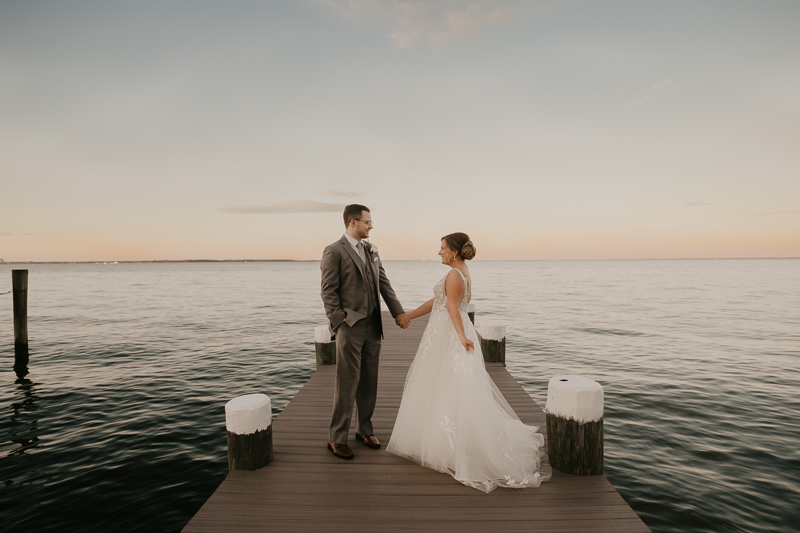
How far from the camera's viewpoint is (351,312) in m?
4.07

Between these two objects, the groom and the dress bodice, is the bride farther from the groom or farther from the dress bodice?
the groom

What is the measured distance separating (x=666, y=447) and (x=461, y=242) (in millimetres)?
5314

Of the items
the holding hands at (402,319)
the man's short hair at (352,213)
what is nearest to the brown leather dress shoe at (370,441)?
the holding hands at (402,319)

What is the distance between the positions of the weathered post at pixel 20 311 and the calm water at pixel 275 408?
0.65 metres

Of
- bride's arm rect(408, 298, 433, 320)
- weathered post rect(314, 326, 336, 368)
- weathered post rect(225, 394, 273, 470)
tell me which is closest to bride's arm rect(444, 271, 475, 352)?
bride's arm rect(408, 298, 433, 320)

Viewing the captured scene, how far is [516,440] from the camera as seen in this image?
397 cm

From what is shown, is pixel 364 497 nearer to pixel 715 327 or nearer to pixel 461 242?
pixel 461 242

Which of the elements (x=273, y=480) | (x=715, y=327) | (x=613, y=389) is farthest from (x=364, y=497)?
(x=715, y=327)

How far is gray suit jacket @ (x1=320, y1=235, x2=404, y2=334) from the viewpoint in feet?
13.2

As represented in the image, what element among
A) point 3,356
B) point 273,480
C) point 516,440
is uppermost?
point 516,440

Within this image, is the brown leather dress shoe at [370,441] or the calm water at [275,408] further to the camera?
the calm water at [275,408]

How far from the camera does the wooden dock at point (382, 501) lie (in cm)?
308

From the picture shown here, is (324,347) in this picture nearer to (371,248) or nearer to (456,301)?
(371,248)

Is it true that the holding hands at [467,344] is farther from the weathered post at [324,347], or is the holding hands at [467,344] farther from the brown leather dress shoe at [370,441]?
the weathered post at [324,347]
